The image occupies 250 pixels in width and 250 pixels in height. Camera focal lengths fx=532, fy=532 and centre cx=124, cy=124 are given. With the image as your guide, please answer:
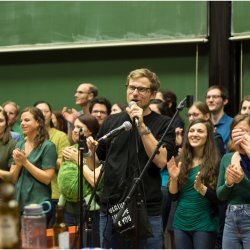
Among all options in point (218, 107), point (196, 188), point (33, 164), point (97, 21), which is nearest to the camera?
point (196, 188)

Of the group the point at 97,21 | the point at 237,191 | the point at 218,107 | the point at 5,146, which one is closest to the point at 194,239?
the point at 237,191

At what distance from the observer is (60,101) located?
631 centimetres

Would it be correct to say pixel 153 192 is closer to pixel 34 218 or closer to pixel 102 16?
pixel 34 218

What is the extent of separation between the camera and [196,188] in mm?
3736

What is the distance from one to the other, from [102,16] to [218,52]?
1414 mm

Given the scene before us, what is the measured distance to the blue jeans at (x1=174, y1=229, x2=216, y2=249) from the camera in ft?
12.3

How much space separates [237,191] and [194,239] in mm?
523

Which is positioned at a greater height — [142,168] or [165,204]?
[142,168]

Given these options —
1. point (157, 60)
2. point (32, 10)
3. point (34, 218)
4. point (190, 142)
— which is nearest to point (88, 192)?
point (190, 142)

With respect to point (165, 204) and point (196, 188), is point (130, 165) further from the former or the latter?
point (165, 204)

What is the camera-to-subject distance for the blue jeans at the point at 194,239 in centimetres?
374

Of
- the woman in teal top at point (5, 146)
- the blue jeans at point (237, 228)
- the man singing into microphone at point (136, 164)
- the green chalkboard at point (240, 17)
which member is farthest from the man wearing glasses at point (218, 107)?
the woman in teal top at point (5, 146)

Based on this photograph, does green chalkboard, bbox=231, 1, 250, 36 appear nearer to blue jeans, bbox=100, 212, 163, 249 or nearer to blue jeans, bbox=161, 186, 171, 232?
blue jeans, bbox=161, 186, 171, 232

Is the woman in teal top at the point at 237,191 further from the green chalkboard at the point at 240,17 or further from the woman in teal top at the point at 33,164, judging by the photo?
the green chalkboard at the point at 240,17
